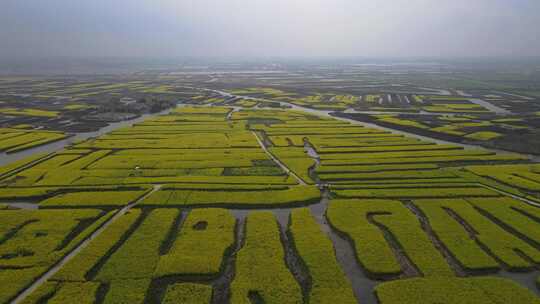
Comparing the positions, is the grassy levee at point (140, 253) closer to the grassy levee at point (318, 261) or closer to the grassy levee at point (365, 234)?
the grassy levee at point (318, 261)

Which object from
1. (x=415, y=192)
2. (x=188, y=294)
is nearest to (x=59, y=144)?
(x=188, y=294)

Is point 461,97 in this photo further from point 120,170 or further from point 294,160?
point 120,170

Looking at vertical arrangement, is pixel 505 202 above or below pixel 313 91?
below

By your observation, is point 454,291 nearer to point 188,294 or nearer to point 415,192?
point 415,192

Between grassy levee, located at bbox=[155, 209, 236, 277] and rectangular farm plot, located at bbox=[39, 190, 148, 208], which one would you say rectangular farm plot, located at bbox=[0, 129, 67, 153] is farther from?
grassy levee, located at bbox=[155, 209, 236, 277]

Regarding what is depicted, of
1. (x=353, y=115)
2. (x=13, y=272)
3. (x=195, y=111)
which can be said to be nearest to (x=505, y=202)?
(x=13, y=272)

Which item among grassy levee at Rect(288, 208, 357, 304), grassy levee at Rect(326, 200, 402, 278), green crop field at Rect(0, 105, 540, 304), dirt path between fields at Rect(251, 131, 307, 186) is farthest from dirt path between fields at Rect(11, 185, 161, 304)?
grassy levee at Rect(326, 200, 402, 278)
